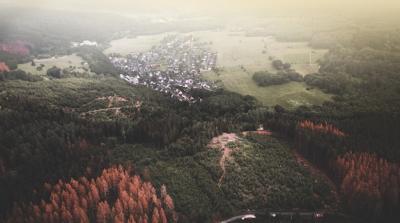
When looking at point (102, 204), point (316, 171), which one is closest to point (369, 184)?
point (316, 171)

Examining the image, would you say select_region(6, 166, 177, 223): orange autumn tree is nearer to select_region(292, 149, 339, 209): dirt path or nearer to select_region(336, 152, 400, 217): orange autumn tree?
select_region(292, 149, 339, 209): dirt path

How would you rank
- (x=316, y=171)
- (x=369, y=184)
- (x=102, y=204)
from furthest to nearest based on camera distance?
(x=316, y=171)
(x=369, y=184)
(x=102, y=204)

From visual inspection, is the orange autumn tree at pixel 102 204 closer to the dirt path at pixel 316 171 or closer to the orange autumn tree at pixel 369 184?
the dirt path at pixel 316 171

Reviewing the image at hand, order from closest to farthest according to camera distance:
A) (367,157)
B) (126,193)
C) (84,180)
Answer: (126,193)
(84,180)
(367,157)

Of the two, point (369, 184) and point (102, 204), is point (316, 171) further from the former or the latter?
point (102, 204)

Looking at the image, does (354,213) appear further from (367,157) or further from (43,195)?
(43,195)

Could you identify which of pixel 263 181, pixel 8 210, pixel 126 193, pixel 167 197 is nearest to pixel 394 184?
pixel 263 181
